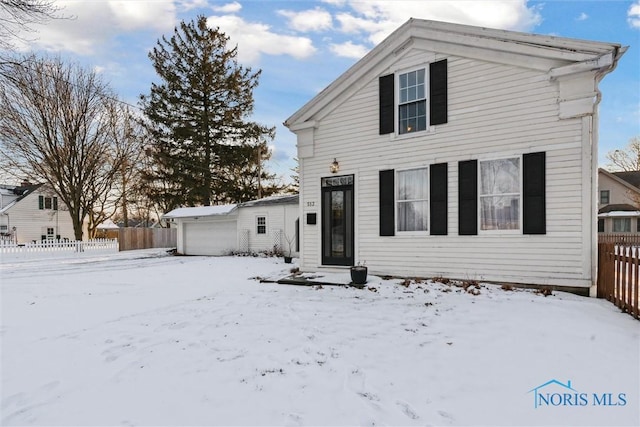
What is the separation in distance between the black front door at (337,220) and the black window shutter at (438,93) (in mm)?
2521

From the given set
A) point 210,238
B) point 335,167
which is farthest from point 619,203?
point 210,238

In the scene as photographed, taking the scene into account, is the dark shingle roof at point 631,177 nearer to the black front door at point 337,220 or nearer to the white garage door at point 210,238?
the black front door at point 337,220

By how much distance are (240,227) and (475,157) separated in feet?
42.7

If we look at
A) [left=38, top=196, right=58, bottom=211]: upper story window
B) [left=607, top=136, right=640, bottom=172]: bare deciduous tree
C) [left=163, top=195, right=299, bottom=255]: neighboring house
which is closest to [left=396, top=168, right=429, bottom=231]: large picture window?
[left=163, top=195, right=299, bottom=255]: neighboring house

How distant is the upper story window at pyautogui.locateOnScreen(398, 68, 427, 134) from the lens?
789 centimetres

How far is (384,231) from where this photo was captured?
8.28 meters

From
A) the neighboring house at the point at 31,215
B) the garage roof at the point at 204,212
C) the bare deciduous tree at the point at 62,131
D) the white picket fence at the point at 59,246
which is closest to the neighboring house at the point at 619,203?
the garage roof at the point at 204,212

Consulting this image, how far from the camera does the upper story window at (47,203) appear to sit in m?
29.3

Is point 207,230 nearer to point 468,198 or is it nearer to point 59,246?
point 59,246

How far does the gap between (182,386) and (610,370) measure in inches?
159

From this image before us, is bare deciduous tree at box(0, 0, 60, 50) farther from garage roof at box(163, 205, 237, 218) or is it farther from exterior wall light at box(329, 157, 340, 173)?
garage roof at box(163, 205, 237, 218)

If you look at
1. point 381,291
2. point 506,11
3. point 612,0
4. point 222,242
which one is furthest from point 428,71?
point 222,242

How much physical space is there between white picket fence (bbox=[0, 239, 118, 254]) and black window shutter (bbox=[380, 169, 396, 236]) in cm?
1950

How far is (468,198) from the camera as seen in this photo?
725 centimetres
